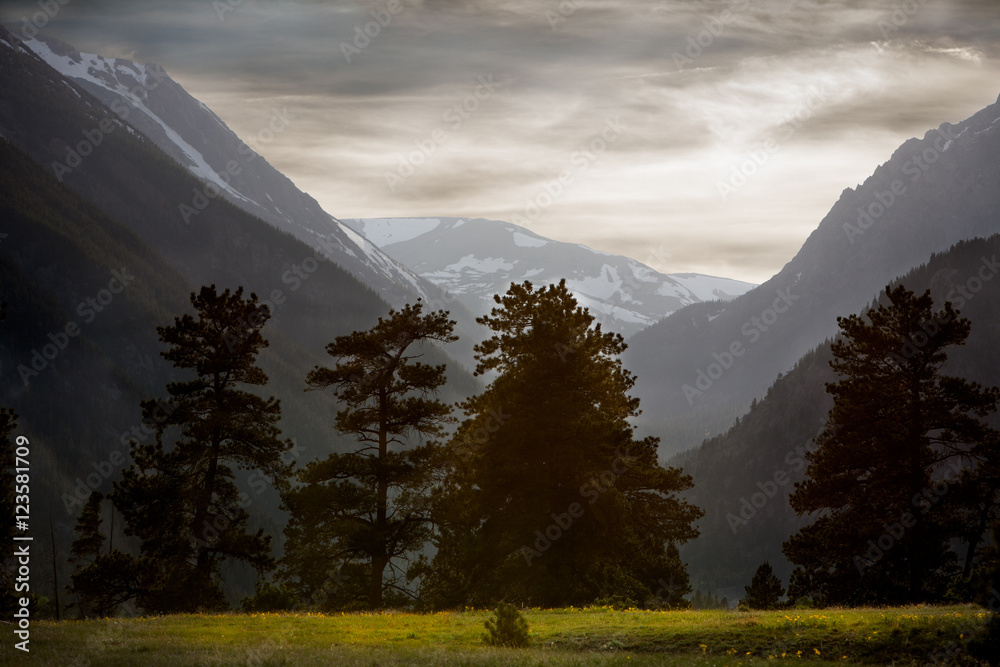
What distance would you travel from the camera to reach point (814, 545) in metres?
33.6

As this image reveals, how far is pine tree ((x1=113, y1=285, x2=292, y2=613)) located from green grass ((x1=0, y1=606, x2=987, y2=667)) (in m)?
9.22

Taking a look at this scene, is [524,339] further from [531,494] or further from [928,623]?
[928,623]

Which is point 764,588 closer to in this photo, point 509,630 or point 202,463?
point 202,463

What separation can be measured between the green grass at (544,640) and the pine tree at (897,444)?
11045 mm

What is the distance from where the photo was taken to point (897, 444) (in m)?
29.2

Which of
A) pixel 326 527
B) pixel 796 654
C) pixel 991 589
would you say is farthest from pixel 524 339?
pixel 991 589

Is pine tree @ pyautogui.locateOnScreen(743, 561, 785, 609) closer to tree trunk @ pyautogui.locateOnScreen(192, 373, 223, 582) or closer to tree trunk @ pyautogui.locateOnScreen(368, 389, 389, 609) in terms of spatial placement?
tree trunk @ pyautogui.locateOnScreen(368, 389, 389, 609)

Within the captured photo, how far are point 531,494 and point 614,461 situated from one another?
14.0ft

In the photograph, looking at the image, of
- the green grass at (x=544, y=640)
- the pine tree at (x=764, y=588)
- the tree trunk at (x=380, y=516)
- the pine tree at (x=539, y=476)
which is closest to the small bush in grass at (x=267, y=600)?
the pine tree at (x=539, y=476)

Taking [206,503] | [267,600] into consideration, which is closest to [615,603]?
[206,503]

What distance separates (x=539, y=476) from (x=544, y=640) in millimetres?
12716

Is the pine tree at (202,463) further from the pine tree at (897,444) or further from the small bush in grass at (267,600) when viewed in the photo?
the pine tree at (897,444)

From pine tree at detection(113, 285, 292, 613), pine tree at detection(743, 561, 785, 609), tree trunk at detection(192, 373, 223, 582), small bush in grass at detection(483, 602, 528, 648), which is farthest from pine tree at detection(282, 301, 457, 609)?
pine tree at detection(743, 561, 785, 609)

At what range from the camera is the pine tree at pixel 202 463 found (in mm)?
29891
